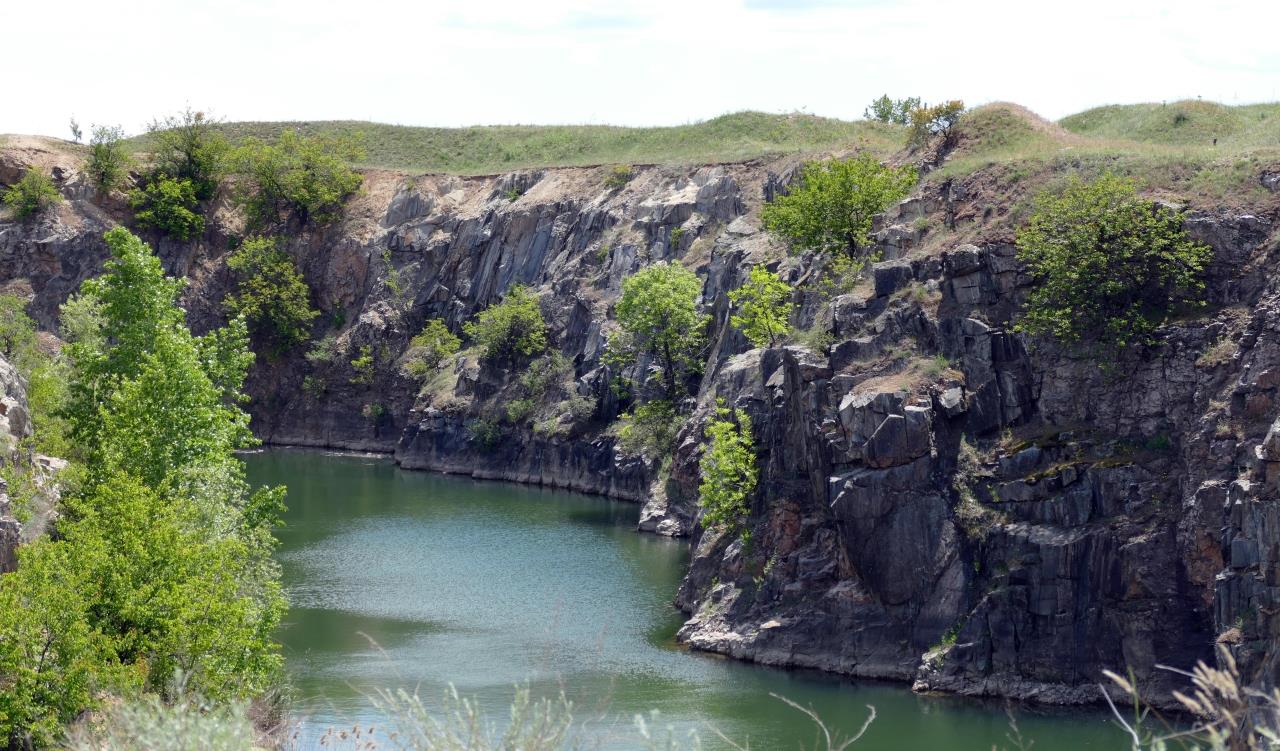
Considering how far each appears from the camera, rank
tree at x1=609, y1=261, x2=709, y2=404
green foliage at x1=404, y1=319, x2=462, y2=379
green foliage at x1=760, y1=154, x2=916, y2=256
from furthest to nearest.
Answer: green foliage at x1=404, y1=319, x2=462, y2=379, tree at x1=609, y1=261, x2=709, y2=404, green foliage at x1=760, y1=154, x2=916, y2=256

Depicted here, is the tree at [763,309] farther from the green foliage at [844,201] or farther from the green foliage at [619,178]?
the green foliage at [619,178]

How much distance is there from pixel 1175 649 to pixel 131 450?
1260 inches

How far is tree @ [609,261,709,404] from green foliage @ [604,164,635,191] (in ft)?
62.8

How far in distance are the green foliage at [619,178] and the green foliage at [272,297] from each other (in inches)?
923

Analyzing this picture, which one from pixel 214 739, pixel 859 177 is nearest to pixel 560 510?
pixel 859 177

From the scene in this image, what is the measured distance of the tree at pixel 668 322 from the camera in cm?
7888

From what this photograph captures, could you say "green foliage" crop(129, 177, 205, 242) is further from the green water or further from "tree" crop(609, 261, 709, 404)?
"tree" crop(609, 261, 709, 404)

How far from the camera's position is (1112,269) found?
4806cm

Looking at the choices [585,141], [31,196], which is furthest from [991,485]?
Result: [31,196]

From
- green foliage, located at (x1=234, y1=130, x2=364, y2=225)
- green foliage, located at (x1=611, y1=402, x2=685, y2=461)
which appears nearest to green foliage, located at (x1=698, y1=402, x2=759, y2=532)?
green foliage, located at (x1=611, y1=402, x2=685, y2=461)

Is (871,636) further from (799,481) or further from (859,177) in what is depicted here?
(859,177)

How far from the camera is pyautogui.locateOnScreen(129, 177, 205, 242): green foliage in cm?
10819

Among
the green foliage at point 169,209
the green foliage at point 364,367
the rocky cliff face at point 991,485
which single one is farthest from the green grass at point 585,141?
the rocky cliff face at point 991,485

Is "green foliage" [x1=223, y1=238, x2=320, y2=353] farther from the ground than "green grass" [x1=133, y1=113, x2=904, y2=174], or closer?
closer
